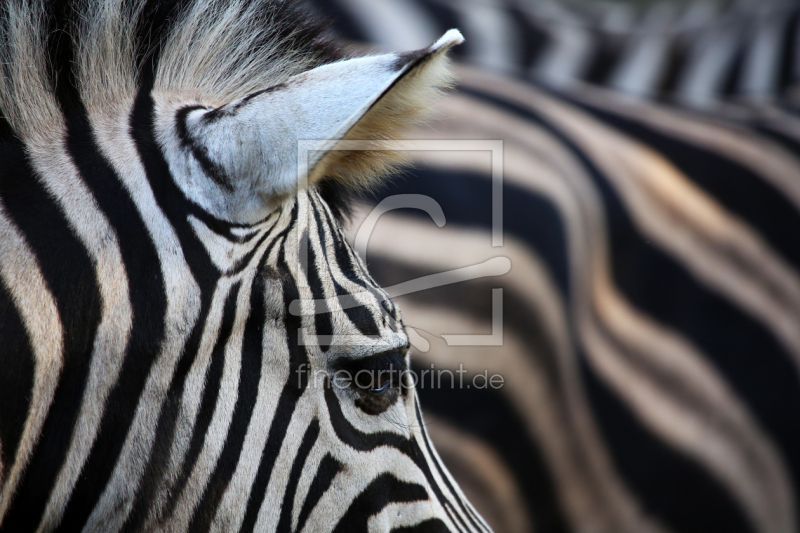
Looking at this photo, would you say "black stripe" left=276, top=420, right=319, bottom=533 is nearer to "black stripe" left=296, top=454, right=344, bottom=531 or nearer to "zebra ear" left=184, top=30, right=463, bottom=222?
"black stripe" left=296, top=454, right=344, bottom=531

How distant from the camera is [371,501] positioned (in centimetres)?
110

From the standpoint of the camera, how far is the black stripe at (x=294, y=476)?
1055mm

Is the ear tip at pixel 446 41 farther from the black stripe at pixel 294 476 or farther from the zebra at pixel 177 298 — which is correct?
the black stripe at pixel 294 476

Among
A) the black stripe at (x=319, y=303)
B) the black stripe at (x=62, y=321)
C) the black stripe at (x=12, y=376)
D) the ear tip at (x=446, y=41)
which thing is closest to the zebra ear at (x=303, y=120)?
the ear tip at (x=446, y=41)

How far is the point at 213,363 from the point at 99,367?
0.55 ft

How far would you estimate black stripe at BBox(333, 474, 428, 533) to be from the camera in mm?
1089

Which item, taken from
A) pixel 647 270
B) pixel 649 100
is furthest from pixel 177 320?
pixel 649 100

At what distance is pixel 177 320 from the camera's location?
0.98 m

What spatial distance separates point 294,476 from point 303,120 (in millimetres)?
583

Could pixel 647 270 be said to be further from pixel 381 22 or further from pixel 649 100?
pixel 381 22

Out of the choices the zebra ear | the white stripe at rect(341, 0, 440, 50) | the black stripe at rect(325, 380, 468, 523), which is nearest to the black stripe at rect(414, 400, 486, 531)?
the black stripe at rect(325, 380, 468, 523)

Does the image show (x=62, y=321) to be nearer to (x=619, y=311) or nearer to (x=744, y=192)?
(x=619, y=311)

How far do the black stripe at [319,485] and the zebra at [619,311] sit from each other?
1.24 metres

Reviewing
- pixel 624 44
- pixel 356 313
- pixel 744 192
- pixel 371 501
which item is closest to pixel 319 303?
pixel 356 313
